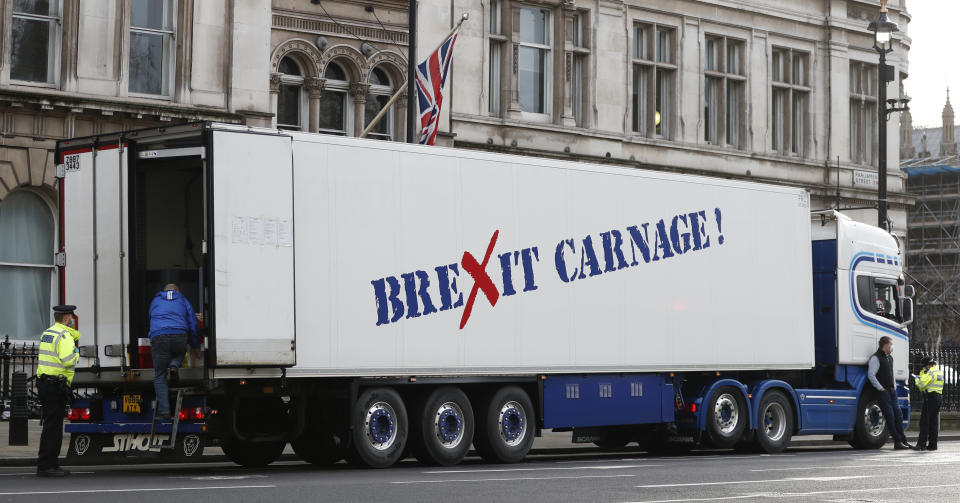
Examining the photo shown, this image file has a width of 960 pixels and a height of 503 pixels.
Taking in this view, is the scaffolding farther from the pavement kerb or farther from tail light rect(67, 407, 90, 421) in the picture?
tail light rect(67, 407, 90, 421)

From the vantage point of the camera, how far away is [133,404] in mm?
17203

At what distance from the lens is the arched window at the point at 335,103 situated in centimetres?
3275

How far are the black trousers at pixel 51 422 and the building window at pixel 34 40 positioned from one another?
12651 mm

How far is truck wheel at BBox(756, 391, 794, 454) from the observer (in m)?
23.0

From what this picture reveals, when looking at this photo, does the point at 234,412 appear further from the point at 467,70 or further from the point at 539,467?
the point at 467,70

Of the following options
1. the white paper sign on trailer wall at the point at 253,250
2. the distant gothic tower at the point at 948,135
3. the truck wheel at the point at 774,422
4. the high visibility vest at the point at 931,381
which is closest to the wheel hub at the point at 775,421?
the truck wheel at the point at 774,422

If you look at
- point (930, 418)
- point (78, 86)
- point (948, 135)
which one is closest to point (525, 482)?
point (930, 418)

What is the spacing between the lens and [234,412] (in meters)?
17.1

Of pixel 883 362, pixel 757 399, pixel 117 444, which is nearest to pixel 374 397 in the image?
pixel 117 444

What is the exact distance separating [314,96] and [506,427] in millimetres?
14094

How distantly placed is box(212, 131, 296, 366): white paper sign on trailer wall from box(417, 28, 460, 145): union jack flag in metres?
8.02

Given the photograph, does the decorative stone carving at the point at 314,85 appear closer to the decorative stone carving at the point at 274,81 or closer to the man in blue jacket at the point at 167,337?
the decorative stone carving at the point at 274,81

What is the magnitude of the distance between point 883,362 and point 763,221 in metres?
3.15

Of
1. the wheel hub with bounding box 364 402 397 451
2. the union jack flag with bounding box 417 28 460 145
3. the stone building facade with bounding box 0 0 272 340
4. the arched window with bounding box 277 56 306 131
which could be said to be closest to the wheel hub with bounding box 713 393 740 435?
the wheel hub with bounding box 364 402 397 451
